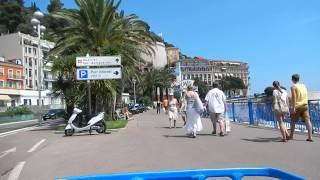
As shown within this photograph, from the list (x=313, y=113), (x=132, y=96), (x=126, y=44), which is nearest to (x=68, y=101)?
(x=126, y=44)

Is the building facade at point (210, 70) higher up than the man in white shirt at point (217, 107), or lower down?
higher up

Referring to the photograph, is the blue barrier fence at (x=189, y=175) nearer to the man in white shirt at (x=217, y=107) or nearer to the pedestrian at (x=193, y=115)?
the pedestrian at (x=193, y=115)

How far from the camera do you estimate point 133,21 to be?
129ft

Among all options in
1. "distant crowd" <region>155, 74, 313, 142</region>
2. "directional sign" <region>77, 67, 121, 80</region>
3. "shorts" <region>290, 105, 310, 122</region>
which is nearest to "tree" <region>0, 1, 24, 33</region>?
"directional sign" <region>77, 67, 121, 80</region>

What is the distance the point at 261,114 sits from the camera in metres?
21.5

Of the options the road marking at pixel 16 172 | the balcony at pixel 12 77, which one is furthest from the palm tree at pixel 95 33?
the balcony at pixel 12 77

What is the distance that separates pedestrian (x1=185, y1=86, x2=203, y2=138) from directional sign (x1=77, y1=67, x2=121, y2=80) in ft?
25.7

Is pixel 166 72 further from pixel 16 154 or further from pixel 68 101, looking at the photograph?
pixel 16 154

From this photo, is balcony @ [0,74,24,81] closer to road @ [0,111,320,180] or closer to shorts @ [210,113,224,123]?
road @ [0,111,320,180]

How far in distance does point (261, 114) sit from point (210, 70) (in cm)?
14015

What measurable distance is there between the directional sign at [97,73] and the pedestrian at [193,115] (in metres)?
7.85

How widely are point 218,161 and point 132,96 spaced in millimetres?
102570

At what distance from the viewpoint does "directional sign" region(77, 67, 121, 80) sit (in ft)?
74.2

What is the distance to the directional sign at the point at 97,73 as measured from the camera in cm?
2261
